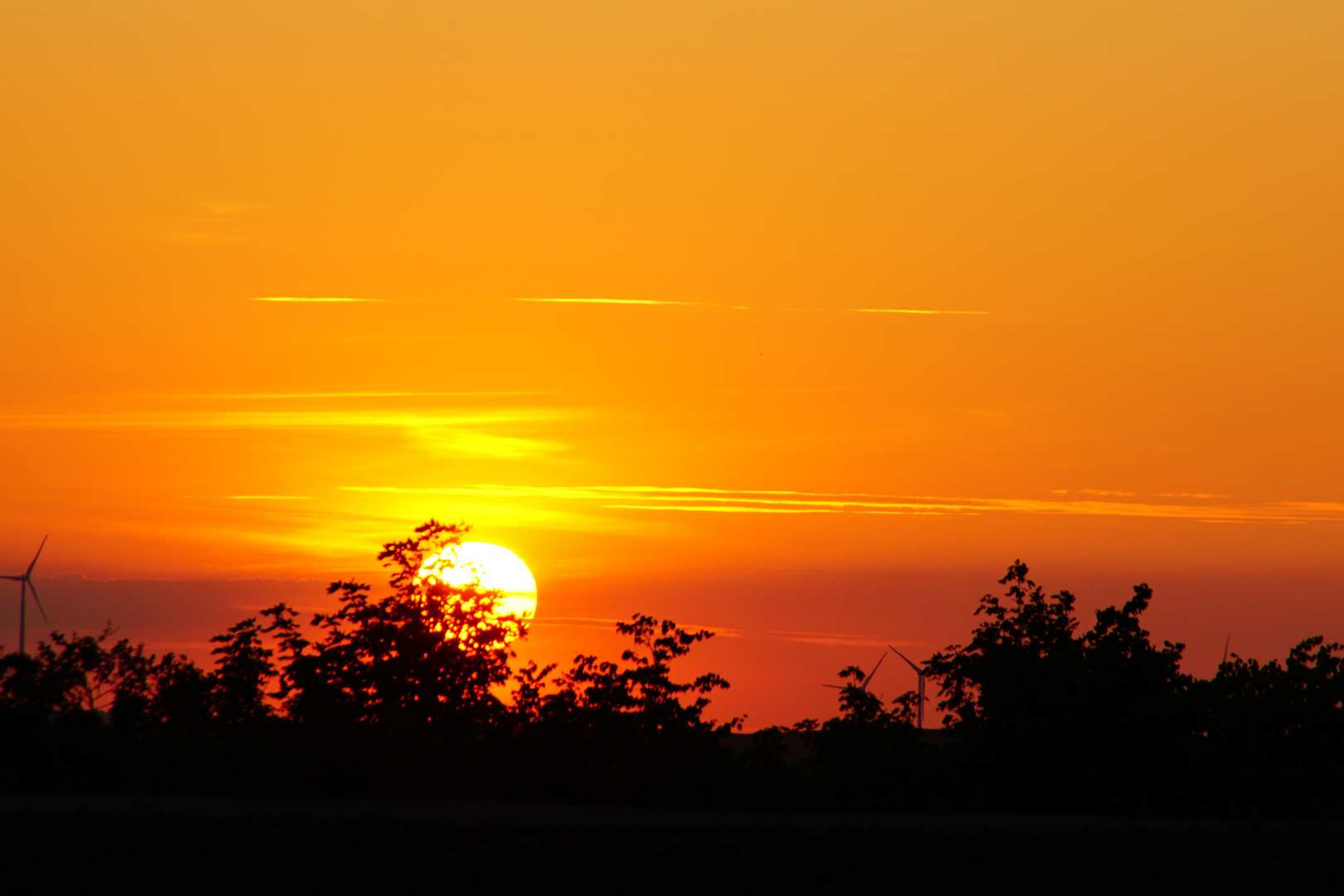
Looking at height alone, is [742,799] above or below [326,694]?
below

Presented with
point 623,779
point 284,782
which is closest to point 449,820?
point 284,782

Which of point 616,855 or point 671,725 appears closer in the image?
point 616,855

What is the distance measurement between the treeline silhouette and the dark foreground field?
736 centimetres

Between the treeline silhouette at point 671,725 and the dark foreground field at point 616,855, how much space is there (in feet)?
24.2

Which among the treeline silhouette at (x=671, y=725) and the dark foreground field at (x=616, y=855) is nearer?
the dark foreground field at (x=616, y=855)

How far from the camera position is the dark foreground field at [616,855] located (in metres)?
18.8

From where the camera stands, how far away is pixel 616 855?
63.8 feet

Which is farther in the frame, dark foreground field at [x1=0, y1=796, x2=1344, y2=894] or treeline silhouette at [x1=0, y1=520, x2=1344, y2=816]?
treeline silhouette at [x1=0, y1=520, x2=1344, y2=816]

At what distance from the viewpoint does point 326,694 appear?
1206 inches

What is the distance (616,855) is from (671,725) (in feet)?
35.9

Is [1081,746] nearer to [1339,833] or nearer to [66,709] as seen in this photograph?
[1339,833]

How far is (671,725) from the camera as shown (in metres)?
30.4

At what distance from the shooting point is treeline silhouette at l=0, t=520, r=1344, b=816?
28.1 metres

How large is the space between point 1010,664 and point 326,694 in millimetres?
15756
